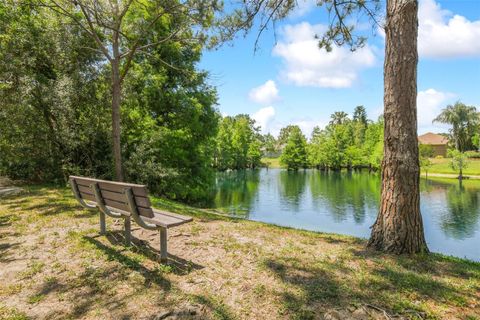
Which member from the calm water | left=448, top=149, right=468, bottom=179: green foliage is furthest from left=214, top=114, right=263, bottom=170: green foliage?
left=448, top=149, right=468, bottom=179: green foliage

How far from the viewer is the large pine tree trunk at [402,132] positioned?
14.5 ft

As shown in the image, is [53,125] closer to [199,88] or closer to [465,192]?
[199,88]

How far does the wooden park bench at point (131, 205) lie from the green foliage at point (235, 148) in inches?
1727

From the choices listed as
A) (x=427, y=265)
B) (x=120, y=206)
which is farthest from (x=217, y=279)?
(x=427, y=265)

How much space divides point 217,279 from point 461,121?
70548mm

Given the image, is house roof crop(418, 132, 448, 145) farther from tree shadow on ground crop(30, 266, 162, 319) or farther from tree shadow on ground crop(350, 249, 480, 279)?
tree shadow on ground crop(30, 266, 162, 319)

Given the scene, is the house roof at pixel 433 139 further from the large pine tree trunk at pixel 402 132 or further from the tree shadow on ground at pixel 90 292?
the tree shadow on ground at pixel 90 292

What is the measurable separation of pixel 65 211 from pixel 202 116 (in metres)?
13.1

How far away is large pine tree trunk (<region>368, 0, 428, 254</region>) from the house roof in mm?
69043

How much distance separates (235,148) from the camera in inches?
2260

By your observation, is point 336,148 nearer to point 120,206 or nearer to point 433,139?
point 433,139

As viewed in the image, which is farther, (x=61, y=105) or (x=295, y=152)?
(x=295, y=152)

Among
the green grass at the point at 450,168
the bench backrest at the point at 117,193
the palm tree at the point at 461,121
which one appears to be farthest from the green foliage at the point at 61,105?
the palm tree at the point at 461,121

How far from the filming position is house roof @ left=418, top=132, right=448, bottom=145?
66.0m
